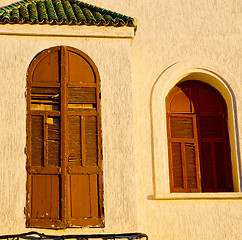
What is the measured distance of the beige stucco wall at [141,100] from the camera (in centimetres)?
954

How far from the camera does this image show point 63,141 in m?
9.62

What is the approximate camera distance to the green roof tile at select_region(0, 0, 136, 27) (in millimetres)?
10156

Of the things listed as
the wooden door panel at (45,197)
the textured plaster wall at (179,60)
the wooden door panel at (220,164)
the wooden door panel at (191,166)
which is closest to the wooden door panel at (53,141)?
the wooden door panel at (45,197)

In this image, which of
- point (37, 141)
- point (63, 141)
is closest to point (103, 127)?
point (63, 141)

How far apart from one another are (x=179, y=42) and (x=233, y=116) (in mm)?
1767

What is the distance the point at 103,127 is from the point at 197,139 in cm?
211

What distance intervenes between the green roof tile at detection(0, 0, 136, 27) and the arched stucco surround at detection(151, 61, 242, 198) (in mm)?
1267

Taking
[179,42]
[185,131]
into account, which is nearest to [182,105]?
[185,131]

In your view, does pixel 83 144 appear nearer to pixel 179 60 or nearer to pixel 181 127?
pixel 181 127

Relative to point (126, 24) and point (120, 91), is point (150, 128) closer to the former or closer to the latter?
point (120, 91)

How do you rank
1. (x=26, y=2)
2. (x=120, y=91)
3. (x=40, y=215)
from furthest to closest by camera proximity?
1. (x=26, y=2)
2. (x=120, y=91)
3. (x=40, y=215)

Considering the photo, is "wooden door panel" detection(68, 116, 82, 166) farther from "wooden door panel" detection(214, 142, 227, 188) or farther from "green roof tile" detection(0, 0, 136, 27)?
"wooden door panel" detection(214, 142, 227, 188)

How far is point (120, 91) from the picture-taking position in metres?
10.1

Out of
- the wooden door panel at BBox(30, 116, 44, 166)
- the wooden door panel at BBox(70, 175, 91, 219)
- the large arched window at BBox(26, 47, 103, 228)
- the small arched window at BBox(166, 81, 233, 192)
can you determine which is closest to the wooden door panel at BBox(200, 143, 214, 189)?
the small arched window at BBox(166, 81, 233, 192)
